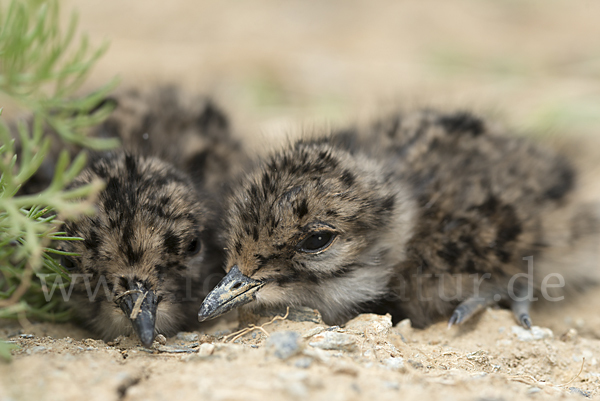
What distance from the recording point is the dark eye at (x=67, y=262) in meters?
2.74

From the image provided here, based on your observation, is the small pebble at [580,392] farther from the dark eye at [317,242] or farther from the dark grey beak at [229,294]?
the dark grey beak at [229,294]

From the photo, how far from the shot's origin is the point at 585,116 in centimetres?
508

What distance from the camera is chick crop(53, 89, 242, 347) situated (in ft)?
8.48

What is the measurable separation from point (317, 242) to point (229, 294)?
1.58 ft

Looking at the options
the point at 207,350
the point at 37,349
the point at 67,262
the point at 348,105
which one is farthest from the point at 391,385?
the point at 348,105

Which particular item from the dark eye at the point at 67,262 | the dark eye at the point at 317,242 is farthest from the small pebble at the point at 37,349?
the dark eye at the point at 317,242

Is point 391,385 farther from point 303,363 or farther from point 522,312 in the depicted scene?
point 522,312

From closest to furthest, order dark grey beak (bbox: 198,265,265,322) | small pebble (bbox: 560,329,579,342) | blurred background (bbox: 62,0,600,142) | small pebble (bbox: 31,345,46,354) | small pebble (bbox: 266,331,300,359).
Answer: small pebble (bbox: 266,331,300,359) → small pebble (bbox: 31,345,46,354) → dark grey beak (bbox: 198,265,265,322) → small pebble (bbox: 560,329,579,342) → blurred background (bbox: 62,0,600,142)

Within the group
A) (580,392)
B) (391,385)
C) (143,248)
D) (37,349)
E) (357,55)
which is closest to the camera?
(391,385)

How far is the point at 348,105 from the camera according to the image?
644 centimetres

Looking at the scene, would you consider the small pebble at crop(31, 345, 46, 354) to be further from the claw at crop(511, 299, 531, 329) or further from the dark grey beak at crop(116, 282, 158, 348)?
the claw at crop(511, 299, 531, 329)

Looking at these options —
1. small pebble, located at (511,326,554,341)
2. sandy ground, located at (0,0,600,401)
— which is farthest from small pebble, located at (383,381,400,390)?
small pebble, located at (511,326,554,341)

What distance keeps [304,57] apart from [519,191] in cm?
491

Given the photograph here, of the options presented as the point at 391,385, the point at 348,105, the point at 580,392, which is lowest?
the point at 580,392
